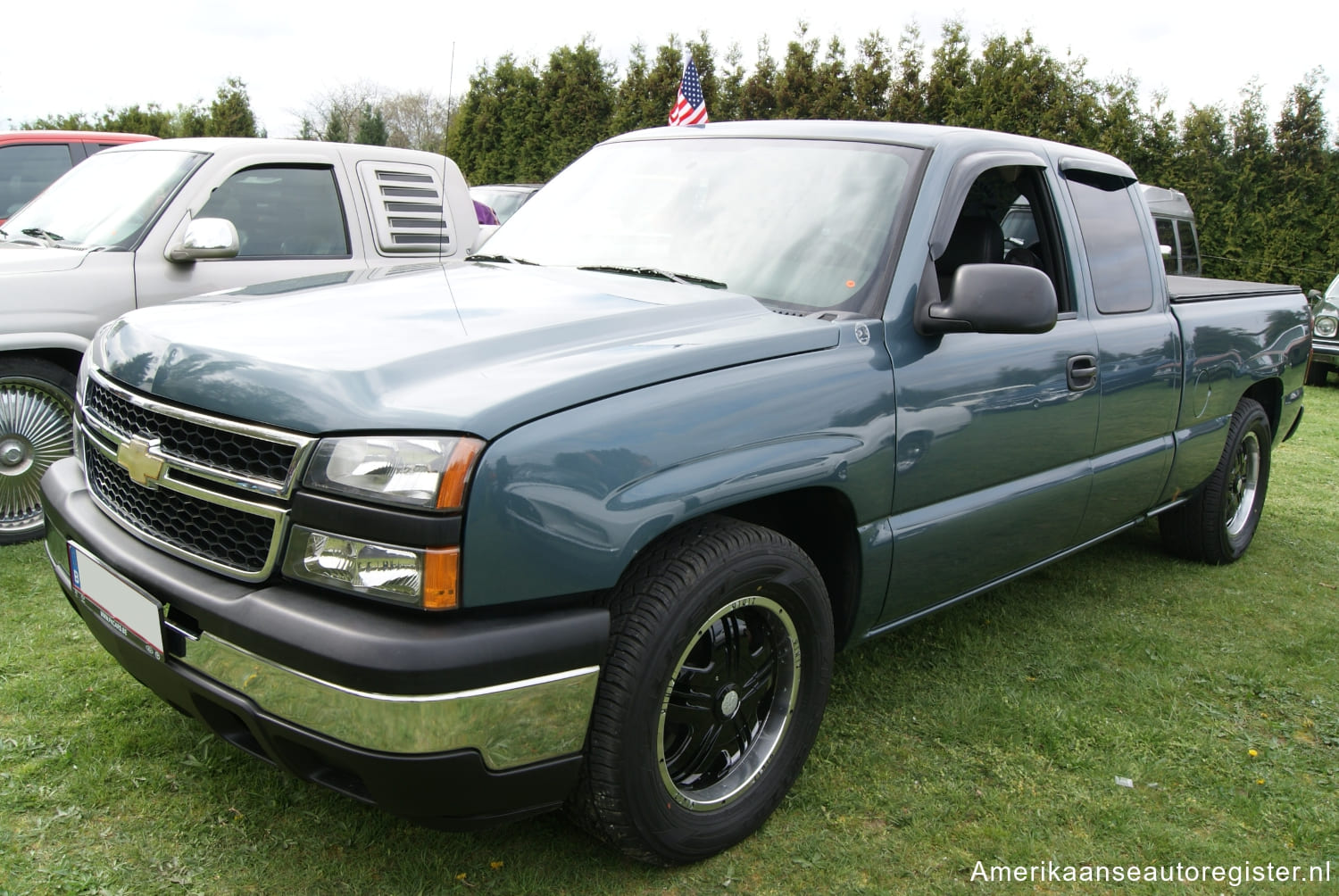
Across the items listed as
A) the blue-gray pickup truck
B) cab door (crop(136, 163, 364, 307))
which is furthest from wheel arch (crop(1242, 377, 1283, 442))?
cab door (crop(136, 163, 364, 307))

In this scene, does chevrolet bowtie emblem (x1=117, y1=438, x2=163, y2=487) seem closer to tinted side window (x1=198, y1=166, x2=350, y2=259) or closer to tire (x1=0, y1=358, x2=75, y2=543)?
tire (x1=0, y1=358, x2=75, y2=543)

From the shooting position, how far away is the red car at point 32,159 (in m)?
7.85

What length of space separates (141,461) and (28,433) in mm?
2841

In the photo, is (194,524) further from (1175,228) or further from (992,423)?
(1175,228)

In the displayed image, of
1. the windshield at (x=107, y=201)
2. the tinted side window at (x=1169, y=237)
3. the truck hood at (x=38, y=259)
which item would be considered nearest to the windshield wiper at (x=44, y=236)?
the windshield at (x=107, y=201)

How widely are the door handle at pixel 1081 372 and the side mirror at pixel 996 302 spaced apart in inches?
25.1

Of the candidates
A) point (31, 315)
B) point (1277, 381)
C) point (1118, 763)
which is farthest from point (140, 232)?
point (1277, 381)

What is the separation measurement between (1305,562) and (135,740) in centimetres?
528

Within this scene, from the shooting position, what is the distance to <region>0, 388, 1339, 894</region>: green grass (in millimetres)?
2500

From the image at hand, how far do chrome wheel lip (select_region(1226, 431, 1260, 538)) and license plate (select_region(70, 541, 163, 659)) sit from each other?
468 centimetres

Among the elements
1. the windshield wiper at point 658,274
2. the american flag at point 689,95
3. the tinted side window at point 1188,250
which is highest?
the american flag at point 689,95

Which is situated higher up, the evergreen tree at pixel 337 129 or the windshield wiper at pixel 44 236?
the windshield wiper at pixel 44 236

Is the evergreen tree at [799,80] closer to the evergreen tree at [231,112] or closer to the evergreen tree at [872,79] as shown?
the evergreen tree at [872,79]

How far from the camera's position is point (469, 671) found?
1.95 meters
